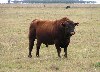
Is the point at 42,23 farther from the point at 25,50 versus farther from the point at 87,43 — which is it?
the point at 87,43

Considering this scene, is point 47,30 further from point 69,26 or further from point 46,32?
point 69,26

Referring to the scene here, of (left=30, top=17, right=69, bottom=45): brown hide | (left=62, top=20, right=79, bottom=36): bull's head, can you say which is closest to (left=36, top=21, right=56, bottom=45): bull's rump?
(left=30, top=17, right=69, bottom=45): brown hide

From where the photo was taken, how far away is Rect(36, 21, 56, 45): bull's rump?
15148 mm

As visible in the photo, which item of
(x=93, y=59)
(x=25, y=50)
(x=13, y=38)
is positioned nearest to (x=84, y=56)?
(x=93, y=59)

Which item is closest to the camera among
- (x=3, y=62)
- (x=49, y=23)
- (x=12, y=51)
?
(x=3, y=62)

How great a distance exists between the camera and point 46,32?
50.4 feet

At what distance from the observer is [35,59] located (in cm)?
1515

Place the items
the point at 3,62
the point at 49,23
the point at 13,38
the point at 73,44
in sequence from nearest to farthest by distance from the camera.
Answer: the point at 3,62
the point at 49,23
the point at 73,44
the point at 13,38

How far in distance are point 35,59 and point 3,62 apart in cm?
135

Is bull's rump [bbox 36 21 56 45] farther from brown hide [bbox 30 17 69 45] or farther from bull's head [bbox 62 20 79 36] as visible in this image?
bull's head [bbox 62 20 79 36]

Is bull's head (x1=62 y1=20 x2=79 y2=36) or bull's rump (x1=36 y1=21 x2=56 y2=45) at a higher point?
bull's head (x1=62 y1=20 x2=79 y2=36)

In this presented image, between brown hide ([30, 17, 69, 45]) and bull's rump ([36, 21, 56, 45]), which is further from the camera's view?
bull's rump ([36, 21, 56, 45])

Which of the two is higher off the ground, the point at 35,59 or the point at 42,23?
the point at 42,23

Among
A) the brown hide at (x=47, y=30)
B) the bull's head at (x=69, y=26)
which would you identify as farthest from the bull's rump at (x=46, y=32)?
the bull's head at (x=69, y=26)
